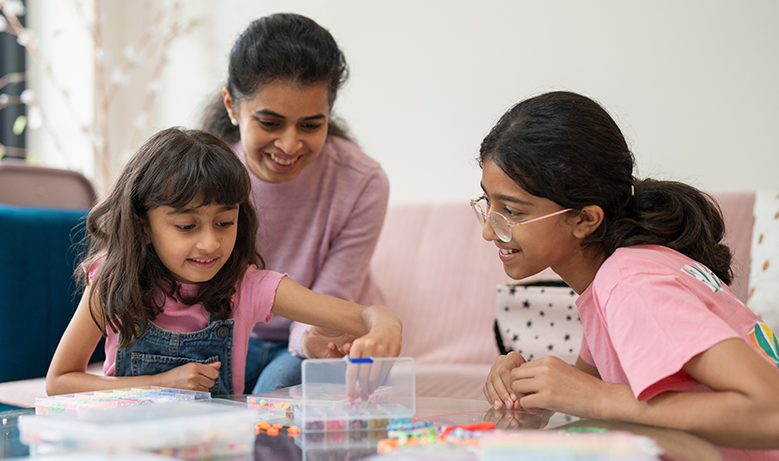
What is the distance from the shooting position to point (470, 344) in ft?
6.43

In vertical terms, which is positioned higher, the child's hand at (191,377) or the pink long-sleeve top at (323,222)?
the pink long-sleeve top at (323,222)

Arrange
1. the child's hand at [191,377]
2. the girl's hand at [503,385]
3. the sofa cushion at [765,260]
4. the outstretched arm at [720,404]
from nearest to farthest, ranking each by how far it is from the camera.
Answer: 1. the outstretched arm at [720,404]
2. the girl's hand at [503,385]
3. the child's hand at [191,377]
4. the sofa cushion at [765,260]

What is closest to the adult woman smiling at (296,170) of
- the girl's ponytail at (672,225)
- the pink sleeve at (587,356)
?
the pink sleeve at (587,356)

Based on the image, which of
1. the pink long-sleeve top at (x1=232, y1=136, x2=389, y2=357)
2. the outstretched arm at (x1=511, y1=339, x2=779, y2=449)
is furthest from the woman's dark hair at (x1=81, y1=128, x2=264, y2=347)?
the outstretched arm at (x1=511, y1=339, x2=779, y2=449)

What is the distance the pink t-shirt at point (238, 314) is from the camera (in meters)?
1.24

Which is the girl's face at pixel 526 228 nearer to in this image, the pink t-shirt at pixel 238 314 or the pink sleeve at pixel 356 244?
the pink t-shirt at pixel 238 314

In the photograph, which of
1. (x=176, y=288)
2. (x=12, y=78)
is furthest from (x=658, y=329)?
(x=12, y=78)

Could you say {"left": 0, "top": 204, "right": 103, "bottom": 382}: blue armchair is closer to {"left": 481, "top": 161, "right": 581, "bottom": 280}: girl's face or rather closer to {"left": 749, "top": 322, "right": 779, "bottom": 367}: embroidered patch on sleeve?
{"left": 481, "top": 161, "right": 581, "bottom": 280}: girl's face

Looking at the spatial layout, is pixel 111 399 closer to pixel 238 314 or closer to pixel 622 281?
pixel 238 314

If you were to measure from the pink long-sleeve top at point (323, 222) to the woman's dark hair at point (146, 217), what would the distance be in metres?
0.37

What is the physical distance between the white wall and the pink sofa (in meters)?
0.25

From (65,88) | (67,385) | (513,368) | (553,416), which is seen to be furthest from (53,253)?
(65,88)

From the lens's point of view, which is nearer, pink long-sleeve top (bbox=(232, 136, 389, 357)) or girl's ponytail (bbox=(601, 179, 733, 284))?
girl's ponytail (bbox=(601, 179, 733, 284))

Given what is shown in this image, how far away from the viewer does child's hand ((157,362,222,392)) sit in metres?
1.10
